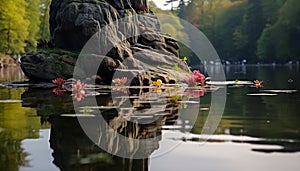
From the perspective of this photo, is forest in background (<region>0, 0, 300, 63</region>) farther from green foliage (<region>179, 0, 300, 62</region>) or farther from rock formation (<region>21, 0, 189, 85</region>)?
rock formation (<region>21, 0, 189, 85</region>)

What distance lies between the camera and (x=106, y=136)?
22.1 ft

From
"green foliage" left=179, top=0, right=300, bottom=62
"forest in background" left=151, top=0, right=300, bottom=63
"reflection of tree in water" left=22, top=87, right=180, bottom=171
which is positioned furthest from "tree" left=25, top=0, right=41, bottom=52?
"reflection of tree in water" left=22, top=87, right=180, bottom=171

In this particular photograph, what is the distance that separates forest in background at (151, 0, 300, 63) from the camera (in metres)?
60.9

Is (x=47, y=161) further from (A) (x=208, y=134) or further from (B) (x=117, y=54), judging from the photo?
(B) (x=117, y=54)

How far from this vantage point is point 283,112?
31.3 ft

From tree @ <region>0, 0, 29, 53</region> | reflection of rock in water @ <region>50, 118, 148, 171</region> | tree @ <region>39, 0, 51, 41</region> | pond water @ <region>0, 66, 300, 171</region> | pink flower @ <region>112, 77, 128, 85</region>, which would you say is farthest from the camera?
tree @ <region>39, 0, 51, 41</region>

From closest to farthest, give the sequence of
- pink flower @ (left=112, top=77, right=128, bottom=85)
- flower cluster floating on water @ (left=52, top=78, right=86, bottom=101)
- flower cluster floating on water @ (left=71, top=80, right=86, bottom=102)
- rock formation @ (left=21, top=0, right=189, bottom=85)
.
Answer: flower cluster floating on water @ (left=52, top=78, right=86, bottom=101) < flower cluster floating on water @ (left=71, top=80, right=86, bottom=102) < pink flower @ (left=112, top=77, right=128, bottom=85) < rock formation @ (left=21, top=0, right=189, bottom=85)

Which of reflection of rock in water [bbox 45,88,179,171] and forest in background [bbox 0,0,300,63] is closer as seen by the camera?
reflection of rock in water [bbox 45,88,179,171]

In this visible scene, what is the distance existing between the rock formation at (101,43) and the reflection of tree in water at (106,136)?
732 cm

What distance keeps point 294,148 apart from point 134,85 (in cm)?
1208

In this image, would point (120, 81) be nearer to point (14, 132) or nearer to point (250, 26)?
point (14, 132)

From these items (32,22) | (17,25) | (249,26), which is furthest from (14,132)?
(249,26)

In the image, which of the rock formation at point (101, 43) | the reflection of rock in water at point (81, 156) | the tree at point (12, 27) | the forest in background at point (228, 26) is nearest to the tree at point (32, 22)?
the forest in background at point (228, 26)

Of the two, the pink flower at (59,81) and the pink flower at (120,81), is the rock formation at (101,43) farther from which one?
the pink flower at (59,81)
